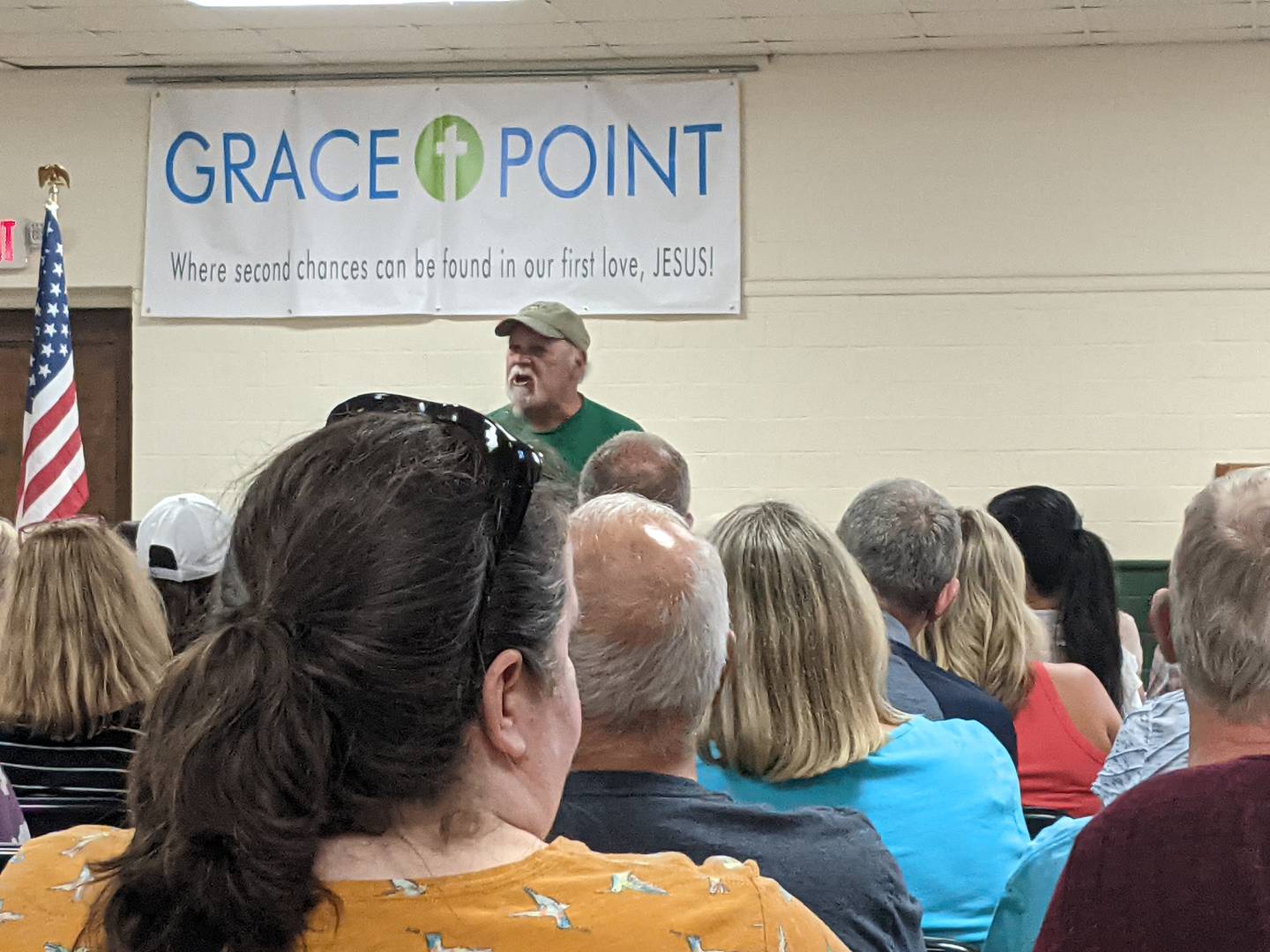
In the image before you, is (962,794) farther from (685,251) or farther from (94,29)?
(94,29)

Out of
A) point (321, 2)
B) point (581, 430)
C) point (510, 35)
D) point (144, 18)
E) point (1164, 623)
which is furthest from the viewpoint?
point (510, 35)

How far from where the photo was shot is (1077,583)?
12.6 ft

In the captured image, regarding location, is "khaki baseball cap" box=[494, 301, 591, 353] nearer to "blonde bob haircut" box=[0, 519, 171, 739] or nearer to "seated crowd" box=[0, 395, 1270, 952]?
"seated crowd" box=[0, 395, 1270, 952]

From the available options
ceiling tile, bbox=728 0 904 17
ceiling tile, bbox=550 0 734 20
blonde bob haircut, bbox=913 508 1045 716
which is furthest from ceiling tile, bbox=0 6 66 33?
blonde bob haircut, bbox=913 508 1045 716

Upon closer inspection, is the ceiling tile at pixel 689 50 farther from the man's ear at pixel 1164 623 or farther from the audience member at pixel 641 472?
the man's ear at pixel 1164 623

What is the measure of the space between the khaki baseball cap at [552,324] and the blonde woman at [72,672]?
288 cm

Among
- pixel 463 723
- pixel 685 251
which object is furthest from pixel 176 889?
pixel 685 251

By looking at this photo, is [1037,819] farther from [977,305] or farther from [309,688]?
[977,305]

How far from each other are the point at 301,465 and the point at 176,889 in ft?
0.92

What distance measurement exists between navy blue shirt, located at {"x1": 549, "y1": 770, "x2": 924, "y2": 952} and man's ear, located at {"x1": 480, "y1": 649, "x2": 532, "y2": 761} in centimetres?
56

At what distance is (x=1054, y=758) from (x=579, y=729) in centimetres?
215

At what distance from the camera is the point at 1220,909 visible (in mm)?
1253

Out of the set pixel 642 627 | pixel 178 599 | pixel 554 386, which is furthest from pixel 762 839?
pixel 554 386

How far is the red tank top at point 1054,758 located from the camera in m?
3.07
